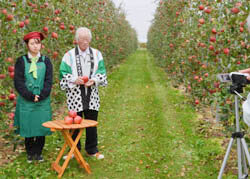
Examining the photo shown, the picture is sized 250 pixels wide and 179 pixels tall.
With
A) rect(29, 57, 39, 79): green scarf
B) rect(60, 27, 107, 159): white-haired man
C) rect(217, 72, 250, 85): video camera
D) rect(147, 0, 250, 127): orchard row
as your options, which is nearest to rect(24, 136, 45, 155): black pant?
rect(60, 27, 107, 159): white-haired man

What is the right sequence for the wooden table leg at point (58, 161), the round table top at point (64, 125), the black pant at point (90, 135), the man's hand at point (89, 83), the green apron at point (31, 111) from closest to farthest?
the round table top at point (64, 125), the wooden table leg at point (58, 161), the green apron at point (31, 111), the man's hand at point (89, 83), the black pant at point (90, 135)

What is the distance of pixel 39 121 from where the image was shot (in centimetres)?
452

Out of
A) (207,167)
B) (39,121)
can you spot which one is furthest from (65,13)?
(207,167)

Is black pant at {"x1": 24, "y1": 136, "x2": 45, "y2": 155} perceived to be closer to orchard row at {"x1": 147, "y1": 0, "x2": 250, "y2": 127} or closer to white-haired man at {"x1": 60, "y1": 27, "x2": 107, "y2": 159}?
white-haired man at {"x1": 60, "y1": 27, "x2": 107, "y2": 159}

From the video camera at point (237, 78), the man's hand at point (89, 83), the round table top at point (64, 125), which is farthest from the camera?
the man's hand at point (89, 83)

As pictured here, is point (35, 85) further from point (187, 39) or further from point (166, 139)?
point (187, 39)

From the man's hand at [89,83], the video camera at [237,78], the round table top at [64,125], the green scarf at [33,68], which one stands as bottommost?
the round table top at [64,125]

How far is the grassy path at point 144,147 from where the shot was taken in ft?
14.5

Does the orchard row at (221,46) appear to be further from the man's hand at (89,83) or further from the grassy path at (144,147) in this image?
the man's hand at (89,83)

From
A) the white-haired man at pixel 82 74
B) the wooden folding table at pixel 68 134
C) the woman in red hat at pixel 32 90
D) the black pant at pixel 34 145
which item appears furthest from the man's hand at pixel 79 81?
the black pant at pixel 34 145

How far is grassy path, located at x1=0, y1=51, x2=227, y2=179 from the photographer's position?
4412 millimetres

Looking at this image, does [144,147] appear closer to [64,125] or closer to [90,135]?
[90,135]

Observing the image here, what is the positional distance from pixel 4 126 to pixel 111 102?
193 inches

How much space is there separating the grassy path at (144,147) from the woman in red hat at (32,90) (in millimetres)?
535
